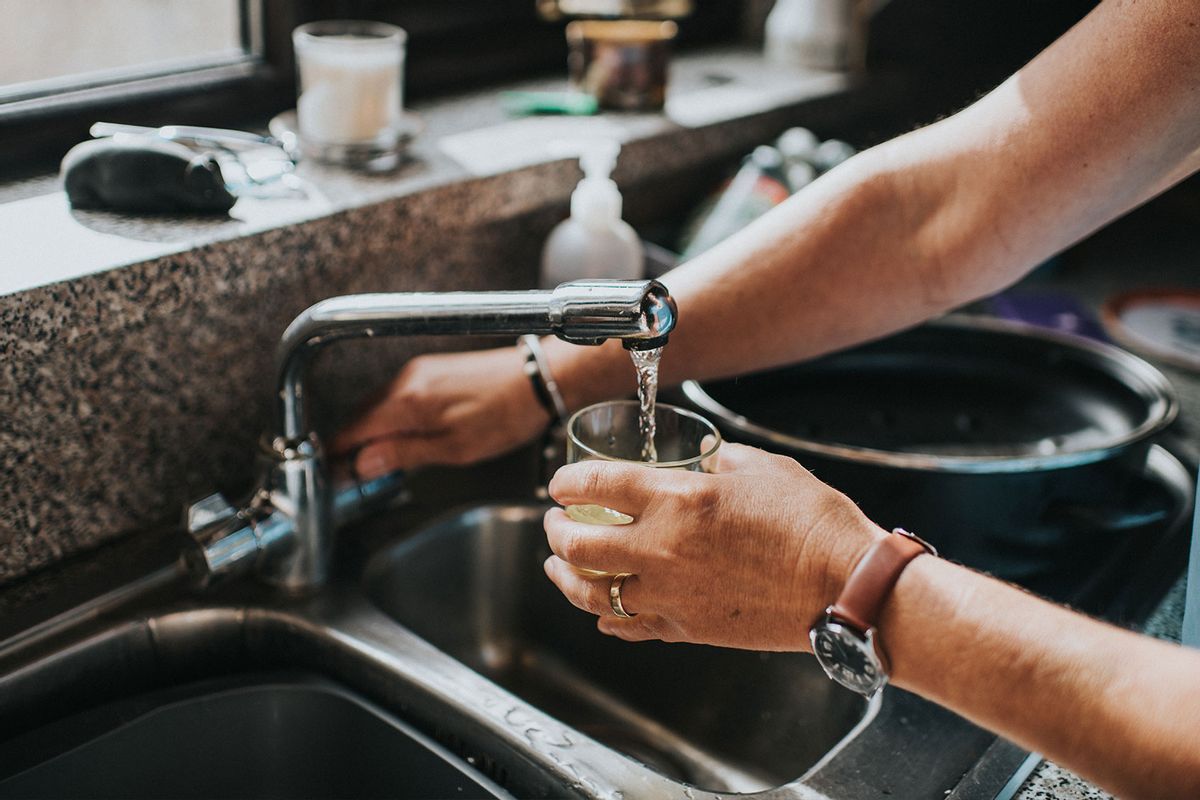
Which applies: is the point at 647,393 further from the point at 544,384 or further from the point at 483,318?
the point at 544,384

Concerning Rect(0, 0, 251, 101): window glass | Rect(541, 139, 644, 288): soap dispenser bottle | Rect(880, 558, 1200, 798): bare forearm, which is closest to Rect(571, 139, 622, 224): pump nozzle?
Rect(541, 139, 644, 288): soap dispenser bottle

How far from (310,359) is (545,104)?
0.69 m

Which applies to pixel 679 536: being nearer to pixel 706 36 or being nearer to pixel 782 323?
pixel 782 323

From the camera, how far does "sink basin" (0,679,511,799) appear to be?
844mm

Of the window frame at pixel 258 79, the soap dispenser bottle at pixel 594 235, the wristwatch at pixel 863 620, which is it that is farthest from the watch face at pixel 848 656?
the window frame at pixel 258 79

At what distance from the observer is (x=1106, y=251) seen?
1901 millimetres

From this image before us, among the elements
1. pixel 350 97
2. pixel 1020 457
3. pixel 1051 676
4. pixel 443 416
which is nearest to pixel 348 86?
pixel 350 97

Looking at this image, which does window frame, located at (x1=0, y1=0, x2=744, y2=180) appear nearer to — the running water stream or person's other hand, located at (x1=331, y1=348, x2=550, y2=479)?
person's other hand, located at (x1=331, y1=348, x2=550, y2=479)

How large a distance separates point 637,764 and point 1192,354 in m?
1.05

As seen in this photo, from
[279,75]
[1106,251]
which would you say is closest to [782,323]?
[279,75]

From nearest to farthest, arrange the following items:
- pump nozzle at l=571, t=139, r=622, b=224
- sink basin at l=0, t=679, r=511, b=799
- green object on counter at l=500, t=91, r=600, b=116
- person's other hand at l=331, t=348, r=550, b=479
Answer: sink basin at l=0, t=679, r=511, b=799 < person's other hand at l=331, t=348, r=550, b=479 < pump nozzle at l=571, t=139, r=622, b=224 < green object on counter at l=500, t=91, r=600, b=116

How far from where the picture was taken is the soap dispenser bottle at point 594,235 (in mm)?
1234

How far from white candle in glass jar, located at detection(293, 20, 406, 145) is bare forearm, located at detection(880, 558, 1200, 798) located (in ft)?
2.55

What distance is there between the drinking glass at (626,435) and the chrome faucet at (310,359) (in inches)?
3.4
